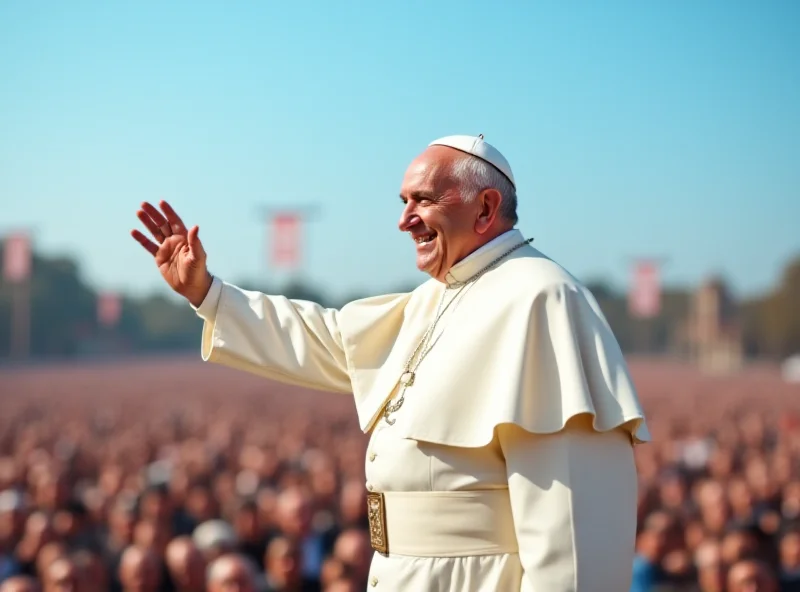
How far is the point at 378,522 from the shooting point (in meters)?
3.12

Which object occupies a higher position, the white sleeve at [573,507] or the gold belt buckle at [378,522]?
the white sleeve at [573,507]

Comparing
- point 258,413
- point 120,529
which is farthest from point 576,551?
point 258,413

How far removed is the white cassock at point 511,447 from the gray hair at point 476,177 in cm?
16

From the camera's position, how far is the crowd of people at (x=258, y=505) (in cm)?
700

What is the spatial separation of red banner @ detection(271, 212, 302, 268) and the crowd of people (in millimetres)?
4949

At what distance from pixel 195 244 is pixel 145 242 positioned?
20 cm

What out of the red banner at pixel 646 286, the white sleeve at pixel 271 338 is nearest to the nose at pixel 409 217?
the white sleeve at pixel 271 338

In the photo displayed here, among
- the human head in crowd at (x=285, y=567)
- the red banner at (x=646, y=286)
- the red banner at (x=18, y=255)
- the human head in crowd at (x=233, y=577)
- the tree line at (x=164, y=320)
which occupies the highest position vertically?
the human head in crowd at (x=233, y=577)

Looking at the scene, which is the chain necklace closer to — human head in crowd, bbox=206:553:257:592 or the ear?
the ear

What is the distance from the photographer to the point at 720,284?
74562 mm

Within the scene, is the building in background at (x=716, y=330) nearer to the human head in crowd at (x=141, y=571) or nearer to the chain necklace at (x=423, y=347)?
the human head in crowd at (x=141, y=571)

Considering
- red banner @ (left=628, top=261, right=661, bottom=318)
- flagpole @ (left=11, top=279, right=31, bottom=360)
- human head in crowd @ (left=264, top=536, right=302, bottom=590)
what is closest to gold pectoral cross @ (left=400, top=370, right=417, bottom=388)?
human head in crowd @ (left=264, top=536, right=302, bottom=590)

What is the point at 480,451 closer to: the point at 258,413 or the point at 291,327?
the point at 291,327

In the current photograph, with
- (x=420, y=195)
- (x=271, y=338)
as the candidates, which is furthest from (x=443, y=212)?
(x=271, y=338)
